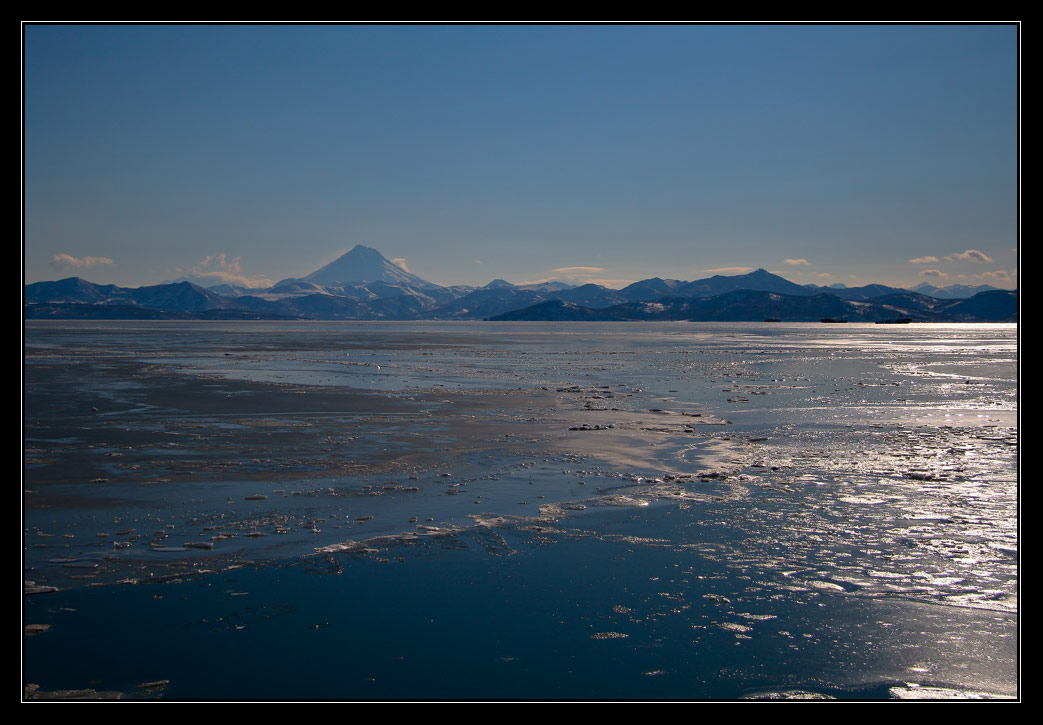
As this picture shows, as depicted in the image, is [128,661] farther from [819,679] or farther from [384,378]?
[384,378]
